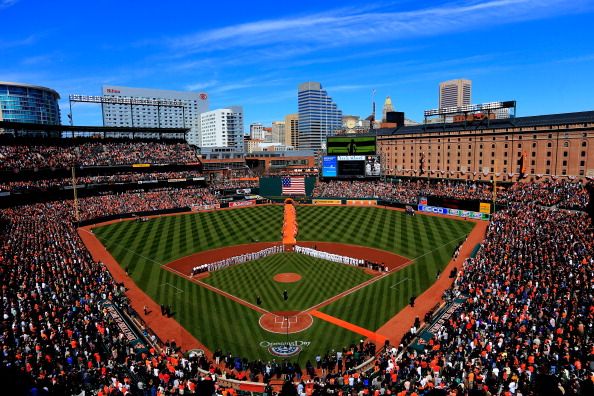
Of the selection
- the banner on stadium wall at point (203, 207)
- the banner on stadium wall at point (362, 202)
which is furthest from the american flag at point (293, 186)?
the banner on stadium wall at point (203, 207)

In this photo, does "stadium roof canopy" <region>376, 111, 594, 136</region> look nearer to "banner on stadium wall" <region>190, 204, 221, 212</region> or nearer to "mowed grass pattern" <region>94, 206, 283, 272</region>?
"mowed grass pattern" <region>94, 206, 283, 272</region>

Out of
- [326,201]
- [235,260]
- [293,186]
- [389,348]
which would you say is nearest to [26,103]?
[293,186]

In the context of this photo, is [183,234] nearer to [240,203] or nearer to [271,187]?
[240,203]

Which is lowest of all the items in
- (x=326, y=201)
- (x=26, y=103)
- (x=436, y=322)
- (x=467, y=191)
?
(x=436, y=322)

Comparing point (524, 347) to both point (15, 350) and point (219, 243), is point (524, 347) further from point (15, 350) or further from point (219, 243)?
point (219, 243)

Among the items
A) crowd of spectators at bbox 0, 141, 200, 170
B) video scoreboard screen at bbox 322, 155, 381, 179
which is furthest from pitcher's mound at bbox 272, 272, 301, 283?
crowd of spectators at bbox 0, 141, 200, 170

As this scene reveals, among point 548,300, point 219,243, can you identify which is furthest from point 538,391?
point 219,243

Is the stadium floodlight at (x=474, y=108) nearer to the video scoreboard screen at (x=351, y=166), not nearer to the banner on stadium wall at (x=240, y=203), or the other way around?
the video scoreboard screen at (x=351, y=166)
